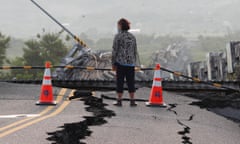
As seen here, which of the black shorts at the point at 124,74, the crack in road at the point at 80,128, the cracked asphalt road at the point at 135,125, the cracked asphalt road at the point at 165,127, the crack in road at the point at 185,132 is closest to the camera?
the crack in road at the point at 80,128

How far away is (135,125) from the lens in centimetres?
624

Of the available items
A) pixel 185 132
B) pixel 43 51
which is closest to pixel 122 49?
pixel 185 132

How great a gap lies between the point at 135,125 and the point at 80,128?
0.99 m

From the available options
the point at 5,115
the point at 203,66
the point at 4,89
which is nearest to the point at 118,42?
the point at 5,115

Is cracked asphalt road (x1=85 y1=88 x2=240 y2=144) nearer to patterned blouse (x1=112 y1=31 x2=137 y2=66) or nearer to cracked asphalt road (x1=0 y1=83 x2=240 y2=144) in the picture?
cracked asphalt road (x1=0 y1=83 x2=240 y2=144)

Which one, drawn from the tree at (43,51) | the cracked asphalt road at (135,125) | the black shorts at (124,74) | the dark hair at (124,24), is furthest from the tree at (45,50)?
the dark hair at (124,24)

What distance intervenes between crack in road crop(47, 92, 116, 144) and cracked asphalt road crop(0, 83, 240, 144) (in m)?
0.03

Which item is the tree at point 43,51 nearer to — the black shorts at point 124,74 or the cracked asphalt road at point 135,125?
the cracked asphalt road at point 135,125

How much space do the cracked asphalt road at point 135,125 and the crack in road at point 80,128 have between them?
25mm

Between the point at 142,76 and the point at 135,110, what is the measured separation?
1888cm

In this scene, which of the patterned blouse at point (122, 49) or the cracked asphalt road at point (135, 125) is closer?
the cracked asphalt road at point (135, 125)

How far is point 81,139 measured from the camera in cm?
498

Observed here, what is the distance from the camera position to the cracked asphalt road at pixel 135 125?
5.15 m

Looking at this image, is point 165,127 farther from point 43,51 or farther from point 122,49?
point 43,51
